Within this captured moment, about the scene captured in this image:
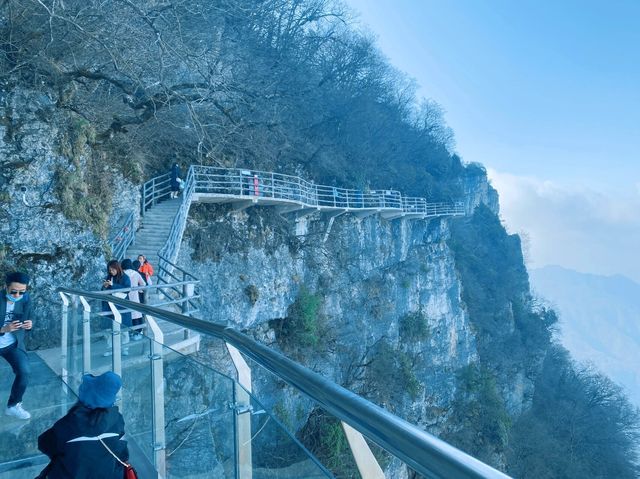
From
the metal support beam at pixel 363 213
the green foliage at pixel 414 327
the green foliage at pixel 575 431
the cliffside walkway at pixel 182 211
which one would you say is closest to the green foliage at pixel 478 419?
the green foliage at pixel 575 431

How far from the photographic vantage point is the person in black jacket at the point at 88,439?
209cm

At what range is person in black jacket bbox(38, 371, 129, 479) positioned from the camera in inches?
82.4

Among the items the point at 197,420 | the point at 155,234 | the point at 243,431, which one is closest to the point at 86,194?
the point at 155,234

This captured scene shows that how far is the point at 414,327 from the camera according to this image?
88.0 feet

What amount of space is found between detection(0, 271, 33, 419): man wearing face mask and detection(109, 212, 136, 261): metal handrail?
667cm

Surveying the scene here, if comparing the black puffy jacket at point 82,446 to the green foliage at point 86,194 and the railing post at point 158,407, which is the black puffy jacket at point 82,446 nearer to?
the railing post at point 158,407

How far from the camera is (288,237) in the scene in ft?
65.3

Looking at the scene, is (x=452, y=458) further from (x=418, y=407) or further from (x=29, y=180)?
(x=418, y=407)

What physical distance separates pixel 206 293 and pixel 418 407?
15.0 m

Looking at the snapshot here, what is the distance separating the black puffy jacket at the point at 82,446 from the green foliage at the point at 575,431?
29576 mm

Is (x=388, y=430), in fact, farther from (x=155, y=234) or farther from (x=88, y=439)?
(x=155, y=234)

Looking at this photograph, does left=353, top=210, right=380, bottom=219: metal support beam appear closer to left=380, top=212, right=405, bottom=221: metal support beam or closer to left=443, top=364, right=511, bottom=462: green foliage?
left=380, top=212, right=405, bottom=221: metal support beam

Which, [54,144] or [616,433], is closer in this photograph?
[54,144]

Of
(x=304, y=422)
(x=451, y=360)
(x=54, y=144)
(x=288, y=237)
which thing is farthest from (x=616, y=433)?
(x=54, y=144)
